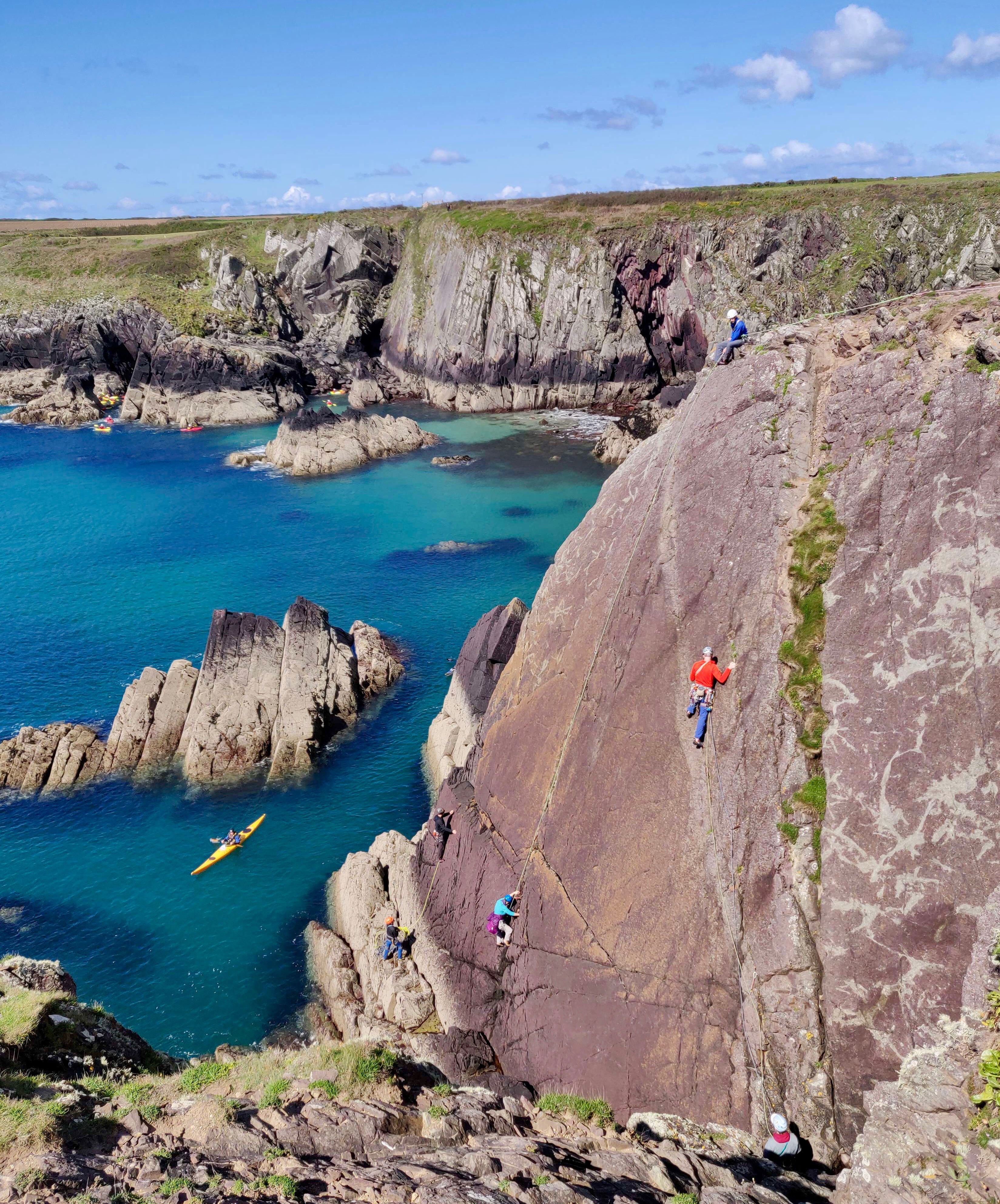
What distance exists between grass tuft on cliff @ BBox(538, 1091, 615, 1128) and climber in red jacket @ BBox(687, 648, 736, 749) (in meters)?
7.63

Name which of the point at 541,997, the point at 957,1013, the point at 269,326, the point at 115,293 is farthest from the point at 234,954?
the point at 115,293

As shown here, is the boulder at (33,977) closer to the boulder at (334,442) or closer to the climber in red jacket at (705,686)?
the climber in red jacket at (705,686)

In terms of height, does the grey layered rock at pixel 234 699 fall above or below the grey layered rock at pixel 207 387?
below

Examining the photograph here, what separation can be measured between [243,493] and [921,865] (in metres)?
70.6

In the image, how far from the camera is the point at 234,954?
85.8 feet

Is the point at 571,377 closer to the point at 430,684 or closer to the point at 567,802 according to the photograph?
the point at 430,684

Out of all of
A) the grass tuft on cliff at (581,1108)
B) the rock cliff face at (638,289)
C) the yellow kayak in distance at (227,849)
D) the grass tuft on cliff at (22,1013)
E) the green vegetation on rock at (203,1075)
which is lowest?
the yellow kayak in distance at (227,849)

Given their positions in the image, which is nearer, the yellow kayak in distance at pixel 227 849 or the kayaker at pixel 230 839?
the yellow kayak in distance at pixel 227 849

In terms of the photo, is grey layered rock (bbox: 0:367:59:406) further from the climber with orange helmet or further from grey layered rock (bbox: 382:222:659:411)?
the climber with orange helmet

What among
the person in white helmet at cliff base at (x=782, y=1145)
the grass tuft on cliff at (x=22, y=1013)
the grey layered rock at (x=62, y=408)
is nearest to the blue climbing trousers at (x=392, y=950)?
the grass tuft on cliff at (x=22, y=1013)

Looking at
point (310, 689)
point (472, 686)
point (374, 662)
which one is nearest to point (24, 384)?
point (374, 662)

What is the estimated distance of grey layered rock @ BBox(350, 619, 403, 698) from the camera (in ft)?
134

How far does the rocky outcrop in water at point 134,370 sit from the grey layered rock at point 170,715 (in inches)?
2761

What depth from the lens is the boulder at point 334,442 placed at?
8000cm
